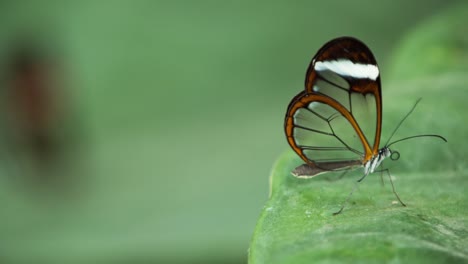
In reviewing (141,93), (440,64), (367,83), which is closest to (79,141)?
(141,93)

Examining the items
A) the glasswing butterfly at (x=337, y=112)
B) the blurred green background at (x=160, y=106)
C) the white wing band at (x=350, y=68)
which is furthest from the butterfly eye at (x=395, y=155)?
the blurred green background at (x=160, y=106)

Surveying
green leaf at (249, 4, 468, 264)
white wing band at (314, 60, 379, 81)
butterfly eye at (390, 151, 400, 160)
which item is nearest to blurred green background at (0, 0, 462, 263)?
green leaf at (249, 4, 468, 264)

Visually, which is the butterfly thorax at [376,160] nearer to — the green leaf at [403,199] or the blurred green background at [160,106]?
the green leaf at [403,199]

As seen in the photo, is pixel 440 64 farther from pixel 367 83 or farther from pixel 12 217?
pixel 12 217

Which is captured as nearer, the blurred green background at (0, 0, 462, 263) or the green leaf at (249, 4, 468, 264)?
the green leaf at (249, 4, 468, 264)

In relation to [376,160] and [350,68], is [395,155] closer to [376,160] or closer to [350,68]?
[376,160]

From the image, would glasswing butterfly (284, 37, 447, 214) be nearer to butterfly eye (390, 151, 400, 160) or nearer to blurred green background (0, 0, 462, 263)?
butterfly eye (390, 151, 400, 160)
